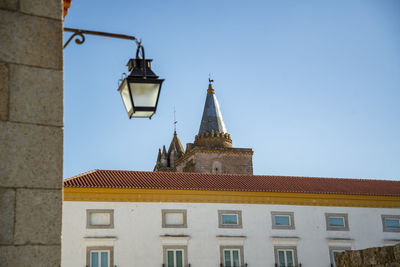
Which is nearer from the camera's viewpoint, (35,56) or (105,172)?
(35,56)

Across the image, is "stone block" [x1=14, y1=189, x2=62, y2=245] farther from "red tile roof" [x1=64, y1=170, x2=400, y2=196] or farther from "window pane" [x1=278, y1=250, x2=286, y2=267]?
"window pane" [x1=278, y1=250, x2=286, y2=267]

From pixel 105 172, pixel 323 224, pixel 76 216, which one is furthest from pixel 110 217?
pixel 323 224

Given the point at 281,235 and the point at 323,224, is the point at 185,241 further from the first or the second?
the point at 323,224

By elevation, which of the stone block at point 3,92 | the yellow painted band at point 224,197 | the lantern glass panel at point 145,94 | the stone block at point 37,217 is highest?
the yellow painted band at point 224,197

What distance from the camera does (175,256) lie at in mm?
25344

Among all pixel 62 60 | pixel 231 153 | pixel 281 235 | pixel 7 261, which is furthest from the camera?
pixel 231 153

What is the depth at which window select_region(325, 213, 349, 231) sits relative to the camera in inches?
1114

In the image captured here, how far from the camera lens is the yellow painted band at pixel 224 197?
2539 centimetres

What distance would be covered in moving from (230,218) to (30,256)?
23752mm

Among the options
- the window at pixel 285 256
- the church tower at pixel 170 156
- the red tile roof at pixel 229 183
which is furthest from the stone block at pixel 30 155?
the church tower at pixel 170 156

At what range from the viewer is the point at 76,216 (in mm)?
24781

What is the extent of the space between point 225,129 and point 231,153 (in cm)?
270

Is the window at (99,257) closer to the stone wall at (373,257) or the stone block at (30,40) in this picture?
the stone wall at (373,257)

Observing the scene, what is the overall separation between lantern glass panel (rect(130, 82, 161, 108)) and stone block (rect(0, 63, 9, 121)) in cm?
141
